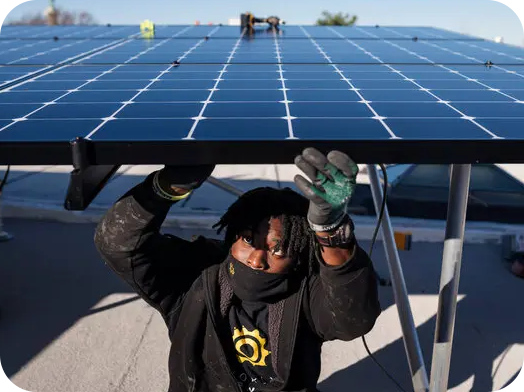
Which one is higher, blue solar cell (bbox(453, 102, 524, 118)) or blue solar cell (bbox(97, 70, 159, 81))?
blue solar cell (bbox(97, 70, 159, 81))

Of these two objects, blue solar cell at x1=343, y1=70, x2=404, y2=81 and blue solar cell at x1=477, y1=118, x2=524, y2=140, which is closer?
blue solar cell at x1=477, y1=118, x2=524, y2=140

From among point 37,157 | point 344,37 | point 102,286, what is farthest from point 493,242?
point 37,157

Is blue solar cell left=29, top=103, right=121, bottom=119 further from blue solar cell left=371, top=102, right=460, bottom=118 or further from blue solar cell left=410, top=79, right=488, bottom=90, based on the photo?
blue solar cell left=410, top=79, right=488, bottom=90

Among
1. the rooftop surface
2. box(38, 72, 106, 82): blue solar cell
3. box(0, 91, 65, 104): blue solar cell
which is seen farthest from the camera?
the rooftop surface

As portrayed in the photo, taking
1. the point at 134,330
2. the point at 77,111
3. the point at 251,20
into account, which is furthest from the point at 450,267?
the point at 251,20

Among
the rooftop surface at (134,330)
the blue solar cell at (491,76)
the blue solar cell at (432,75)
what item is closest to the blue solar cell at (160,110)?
the blue solar cell at (432,75)

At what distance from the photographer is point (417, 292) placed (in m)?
5.73

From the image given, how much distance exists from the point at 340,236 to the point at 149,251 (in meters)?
0.98

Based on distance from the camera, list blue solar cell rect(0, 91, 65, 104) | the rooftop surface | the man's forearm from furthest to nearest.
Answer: the rooftop surface < blue solar cell rect(0, 91, 65, 104) < the man's forearm

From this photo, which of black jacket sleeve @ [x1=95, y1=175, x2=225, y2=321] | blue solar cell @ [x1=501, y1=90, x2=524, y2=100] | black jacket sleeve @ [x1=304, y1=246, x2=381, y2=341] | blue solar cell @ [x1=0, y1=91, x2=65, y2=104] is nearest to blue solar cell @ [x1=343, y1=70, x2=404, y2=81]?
blue solar cell @ [x1=501, y1=90, x2=524, y2=100]

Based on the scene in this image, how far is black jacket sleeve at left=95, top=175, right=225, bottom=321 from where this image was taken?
221 centimetres

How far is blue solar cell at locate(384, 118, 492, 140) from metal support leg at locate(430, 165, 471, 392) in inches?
22.5

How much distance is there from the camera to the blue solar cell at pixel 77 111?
225 cm

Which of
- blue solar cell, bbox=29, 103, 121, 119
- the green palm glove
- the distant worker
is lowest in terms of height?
the green palm glove
